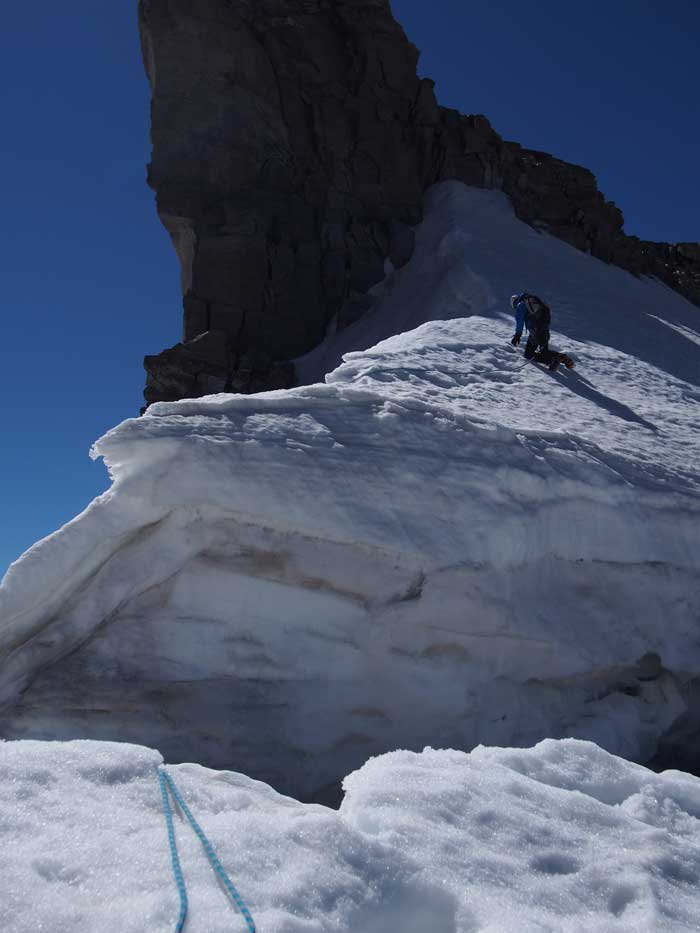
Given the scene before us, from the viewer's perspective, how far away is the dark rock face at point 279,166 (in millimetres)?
18234

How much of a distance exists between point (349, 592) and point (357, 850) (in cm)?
267

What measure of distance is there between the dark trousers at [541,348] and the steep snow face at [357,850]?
22.9ft

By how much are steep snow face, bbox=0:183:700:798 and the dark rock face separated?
1198 cm

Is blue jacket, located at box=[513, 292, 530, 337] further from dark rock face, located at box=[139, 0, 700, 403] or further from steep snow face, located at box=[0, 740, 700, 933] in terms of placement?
dark rock face, located at box=[139, 0, 700, 403]

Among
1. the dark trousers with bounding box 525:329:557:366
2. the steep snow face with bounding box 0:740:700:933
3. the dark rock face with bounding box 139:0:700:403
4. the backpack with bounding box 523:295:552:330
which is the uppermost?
the dark rock face with bounding box 139:0:700:403

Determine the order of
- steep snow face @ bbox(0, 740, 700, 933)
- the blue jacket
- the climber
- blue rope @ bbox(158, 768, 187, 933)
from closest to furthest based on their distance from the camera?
1. blue rope @ bbox(158, 768, 187, 933)
2. steep snow face @ bbox(0, 740, 700, 933)
3. the climber
4. the blue jacket

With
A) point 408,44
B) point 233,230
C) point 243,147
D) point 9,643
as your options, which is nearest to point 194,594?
point 9,643

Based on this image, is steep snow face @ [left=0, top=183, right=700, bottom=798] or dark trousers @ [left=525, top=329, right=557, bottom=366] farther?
dark trousers @ [left=525, top=329, right=557, bottom=366]

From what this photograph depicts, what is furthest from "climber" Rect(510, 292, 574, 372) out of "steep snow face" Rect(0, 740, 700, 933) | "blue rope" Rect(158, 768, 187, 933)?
"blue rope" Rect(158, 768, 187, 933)

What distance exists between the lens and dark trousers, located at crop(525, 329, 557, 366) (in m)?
9.30

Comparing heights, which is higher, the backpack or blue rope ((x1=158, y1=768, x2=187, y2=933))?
the backpack

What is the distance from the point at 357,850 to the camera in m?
2.27

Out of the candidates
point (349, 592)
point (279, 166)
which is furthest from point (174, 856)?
point (279, 166)

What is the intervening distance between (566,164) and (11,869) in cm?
2768
